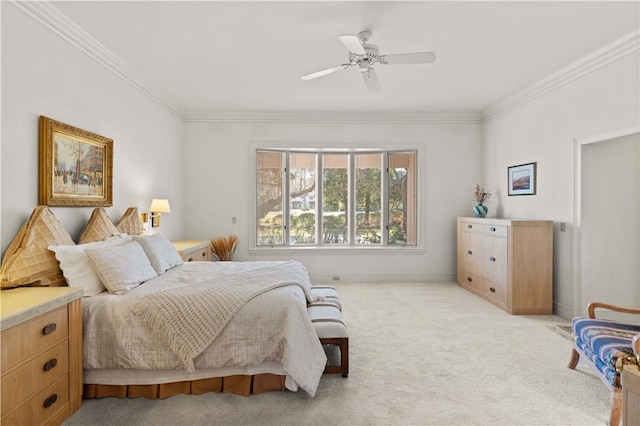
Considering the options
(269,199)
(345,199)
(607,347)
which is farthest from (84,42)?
(607,347)

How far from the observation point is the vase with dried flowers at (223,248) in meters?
5.47

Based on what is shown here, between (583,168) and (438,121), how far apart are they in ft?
7.92

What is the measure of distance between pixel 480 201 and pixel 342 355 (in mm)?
3800

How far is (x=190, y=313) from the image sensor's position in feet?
7.59

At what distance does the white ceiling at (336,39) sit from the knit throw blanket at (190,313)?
6.95ft

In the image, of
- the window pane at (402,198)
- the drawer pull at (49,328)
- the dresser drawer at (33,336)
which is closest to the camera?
the dresser drawer at (33,336)

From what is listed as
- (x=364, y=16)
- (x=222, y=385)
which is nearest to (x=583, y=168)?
(x=364, y=16)

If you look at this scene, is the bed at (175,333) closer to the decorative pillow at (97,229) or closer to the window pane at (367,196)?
the decorative pillow at (97,229)

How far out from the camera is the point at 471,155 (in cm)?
582

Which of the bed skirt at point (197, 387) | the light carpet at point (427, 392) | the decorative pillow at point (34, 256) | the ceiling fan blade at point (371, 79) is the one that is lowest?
the light carpet at point (427, 392)

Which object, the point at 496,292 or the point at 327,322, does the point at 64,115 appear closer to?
the point at 327,322

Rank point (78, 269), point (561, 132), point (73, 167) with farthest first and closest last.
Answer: point (561, 132) < point (73, 167) < point (78, 269)

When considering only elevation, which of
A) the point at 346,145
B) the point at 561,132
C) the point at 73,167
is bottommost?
the point at 73,167

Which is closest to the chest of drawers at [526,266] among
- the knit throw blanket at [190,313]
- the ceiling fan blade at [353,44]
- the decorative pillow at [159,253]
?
the ceiling fan blade at [353,44]
